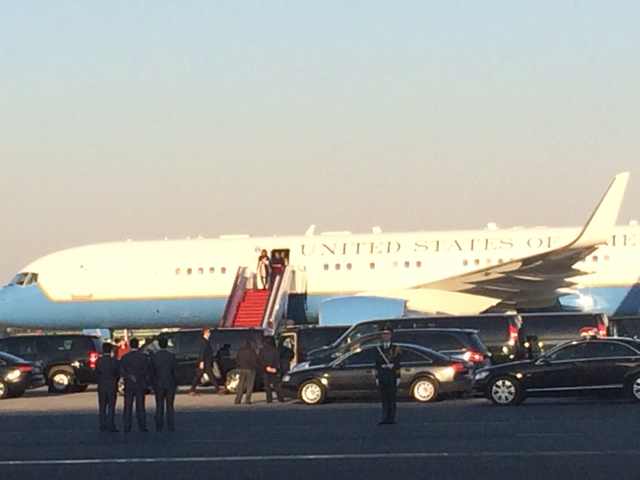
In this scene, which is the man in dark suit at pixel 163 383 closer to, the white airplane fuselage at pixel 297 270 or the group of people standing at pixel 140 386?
the group of people standing at pixel 140 386

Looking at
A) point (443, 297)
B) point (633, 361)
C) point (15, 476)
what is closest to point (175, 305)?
point (443, 297)

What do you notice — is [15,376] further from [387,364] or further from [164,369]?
[387,364]

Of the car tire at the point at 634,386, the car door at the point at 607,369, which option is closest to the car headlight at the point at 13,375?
the car door at the point at 607,369

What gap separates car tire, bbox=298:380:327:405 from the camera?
29250 mm

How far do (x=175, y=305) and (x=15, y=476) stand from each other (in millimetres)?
30934

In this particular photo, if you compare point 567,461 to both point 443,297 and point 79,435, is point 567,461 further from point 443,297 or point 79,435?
point 443,297

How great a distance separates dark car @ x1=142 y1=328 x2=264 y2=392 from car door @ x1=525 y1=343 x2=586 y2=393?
9205 millimetres

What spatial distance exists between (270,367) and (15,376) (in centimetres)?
660

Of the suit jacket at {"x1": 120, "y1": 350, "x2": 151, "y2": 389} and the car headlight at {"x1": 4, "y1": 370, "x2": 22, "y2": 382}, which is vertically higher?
the car headlight at {"x1": 4, "y1": 370, "x2": 22, "y2": 382}

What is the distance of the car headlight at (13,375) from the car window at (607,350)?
1322cm

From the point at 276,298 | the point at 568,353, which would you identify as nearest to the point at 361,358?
the point at 568,353

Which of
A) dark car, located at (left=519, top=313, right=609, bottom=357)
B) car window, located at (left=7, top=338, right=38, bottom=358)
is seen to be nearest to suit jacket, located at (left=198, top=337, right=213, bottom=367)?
car window, located at (left=7, top=338, right=38, bottom=358)

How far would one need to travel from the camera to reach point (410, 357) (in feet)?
96.4

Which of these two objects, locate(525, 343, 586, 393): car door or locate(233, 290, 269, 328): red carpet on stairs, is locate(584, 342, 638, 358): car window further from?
locate(233, 290, 269, 328): red carpet on stairs
